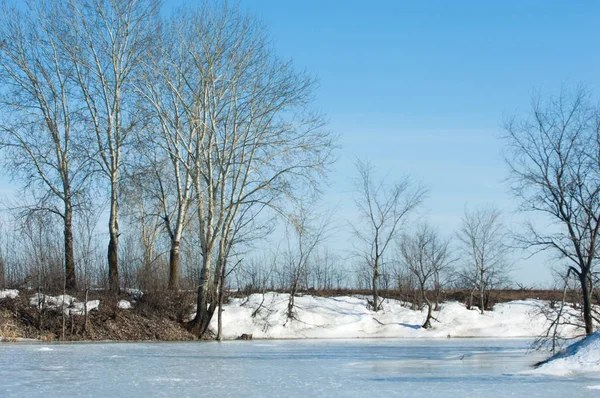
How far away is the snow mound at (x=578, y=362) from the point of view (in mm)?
13219

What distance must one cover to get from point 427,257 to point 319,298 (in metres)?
6.18

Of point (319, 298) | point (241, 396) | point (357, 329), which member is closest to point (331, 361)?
point (241, 396)

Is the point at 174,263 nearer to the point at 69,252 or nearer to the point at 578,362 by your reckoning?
the point at 69,252

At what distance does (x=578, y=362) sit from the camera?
13.4 m

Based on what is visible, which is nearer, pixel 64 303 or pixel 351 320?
pixel 64 303

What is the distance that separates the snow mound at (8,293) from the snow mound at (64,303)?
0.64 meters

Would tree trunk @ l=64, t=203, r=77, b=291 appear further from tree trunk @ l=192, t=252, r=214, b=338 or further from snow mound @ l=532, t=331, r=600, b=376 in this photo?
snow mound @ l=532, t=331, r=600, b=376

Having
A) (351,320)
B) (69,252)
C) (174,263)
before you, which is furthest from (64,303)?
(351,320)

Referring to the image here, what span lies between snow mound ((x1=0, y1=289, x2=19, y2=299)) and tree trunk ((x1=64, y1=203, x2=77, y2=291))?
220 centimetres

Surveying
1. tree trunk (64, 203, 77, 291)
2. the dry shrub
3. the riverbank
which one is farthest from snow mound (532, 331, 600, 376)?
tree trunk (64, 203, 77, 291)

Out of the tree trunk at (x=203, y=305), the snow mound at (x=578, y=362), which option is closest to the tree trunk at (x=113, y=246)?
the tree trunk at (x=203, y=305)

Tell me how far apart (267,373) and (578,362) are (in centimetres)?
610

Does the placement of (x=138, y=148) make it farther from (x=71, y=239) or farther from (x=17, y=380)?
(x=17, y=380)

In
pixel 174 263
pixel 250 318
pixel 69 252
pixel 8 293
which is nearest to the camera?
pixel 8 293
